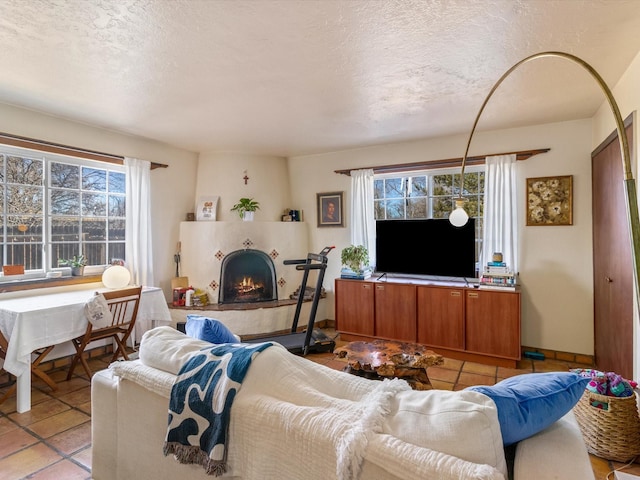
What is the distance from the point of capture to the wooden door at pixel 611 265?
100 inches

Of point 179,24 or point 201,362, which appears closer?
point 201,362

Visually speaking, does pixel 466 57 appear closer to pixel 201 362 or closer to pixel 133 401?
pixel 201 362

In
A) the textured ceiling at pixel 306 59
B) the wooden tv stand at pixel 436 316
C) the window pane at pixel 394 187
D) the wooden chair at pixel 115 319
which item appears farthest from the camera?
the window pane at pixel 394 187

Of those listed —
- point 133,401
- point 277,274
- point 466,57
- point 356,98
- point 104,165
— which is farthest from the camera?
point 277,274

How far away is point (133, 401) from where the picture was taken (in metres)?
1.56

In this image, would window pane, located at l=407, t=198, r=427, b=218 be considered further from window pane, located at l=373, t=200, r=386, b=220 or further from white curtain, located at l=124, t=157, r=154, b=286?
white curtain, located at l=124, t=157, r=154, b=286

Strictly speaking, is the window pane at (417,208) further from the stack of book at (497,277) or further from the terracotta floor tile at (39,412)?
the terracotta floor tile at (39,412)

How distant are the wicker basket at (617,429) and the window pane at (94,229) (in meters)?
4.62

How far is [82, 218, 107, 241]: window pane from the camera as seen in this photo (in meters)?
3.82

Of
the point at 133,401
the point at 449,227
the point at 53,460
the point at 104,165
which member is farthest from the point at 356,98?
the point at 53,460

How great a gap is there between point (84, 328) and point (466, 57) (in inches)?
144

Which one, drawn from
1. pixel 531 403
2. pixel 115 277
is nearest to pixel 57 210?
pixel 115 277

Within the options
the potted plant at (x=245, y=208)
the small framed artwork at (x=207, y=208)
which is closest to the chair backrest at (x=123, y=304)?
the small framed artwork at (x=207, y=208)

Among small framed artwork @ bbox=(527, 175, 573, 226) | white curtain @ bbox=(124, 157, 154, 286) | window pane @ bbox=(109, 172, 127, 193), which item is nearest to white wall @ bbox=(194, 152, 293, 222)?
white curtain @ bbox=(124, 157, 154, 286)
